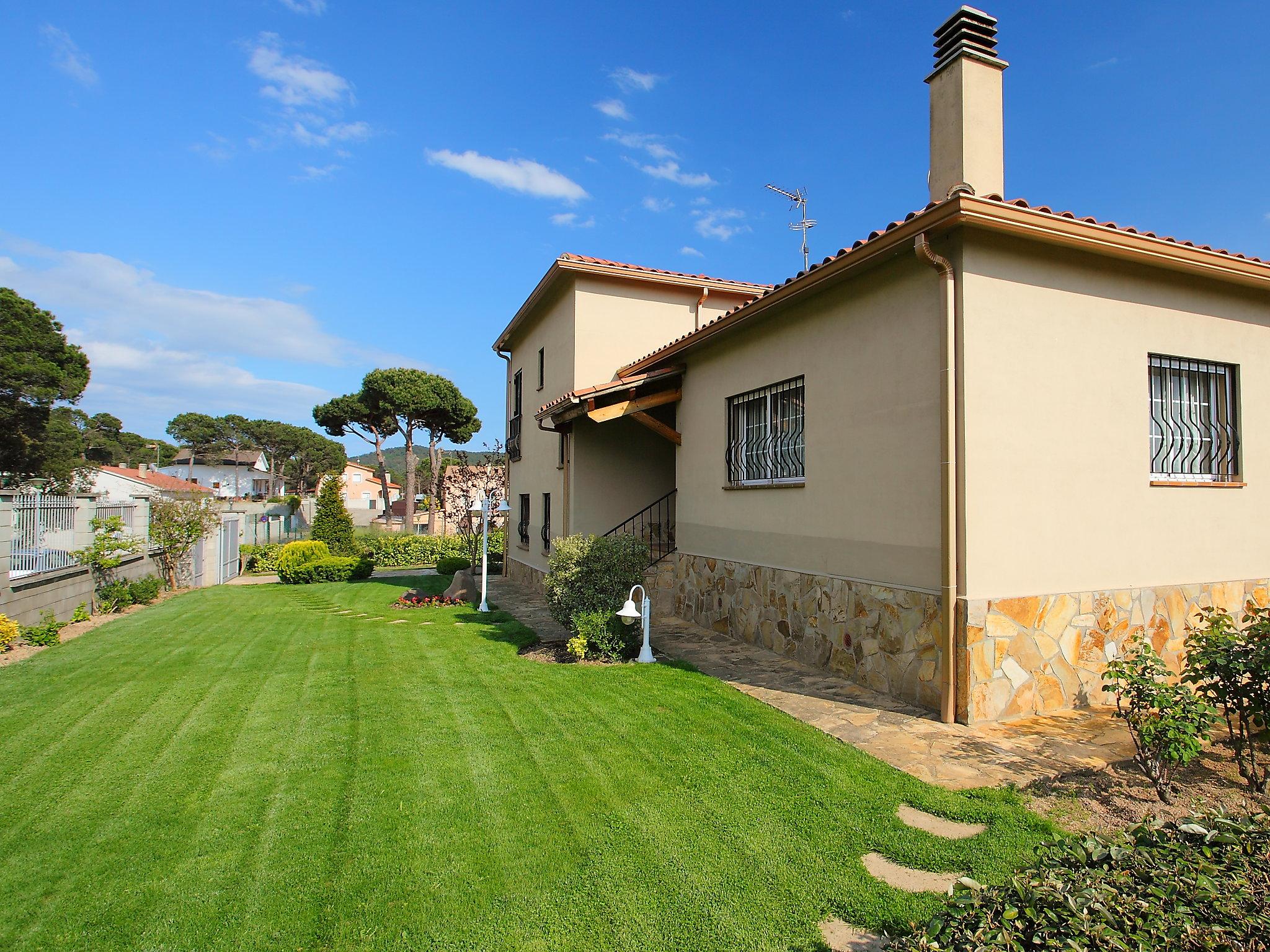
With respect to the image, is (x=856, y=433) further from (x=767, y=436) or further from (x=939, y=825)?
(x=939, y=825)

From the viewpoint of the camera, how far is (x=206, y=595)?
47.6 feet

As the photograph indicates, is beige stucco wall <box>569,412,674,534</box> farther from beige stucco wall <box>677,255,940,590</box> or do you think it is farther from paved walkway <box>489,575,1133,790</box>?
paved walkway <box>489,575,1133,790</box>

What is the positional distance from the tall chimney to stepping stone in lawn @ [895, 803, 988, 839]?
17.9ft

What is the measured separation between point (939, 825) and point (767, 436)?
5311 mm

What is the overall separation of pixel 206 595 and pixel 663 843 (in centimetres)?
1465

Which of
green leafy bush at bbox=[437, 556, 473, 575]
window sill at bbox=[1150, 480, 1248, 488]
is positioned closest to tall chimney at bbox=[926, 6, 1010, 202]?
window sill at bbox=[1150, 480, 1248, 488]

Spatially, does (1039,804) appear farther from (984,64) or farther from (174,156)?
(174,156)

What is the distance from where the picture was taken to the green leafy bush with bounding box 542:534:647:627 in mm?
8023

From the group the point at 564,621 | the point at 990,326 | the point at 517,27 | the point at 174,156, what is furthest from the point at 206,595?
the point at 990,326

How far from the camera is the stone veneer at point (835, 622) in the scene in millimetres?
5715

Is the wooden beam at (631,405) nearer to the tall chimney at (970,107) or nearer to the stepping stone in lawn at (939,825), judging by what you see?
the tall chimney at (970,107)

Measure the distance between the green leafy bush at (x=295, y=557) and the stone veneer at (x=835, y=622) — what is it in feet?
43.4

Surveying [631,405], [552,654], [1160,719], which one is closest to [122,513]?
[552,654]

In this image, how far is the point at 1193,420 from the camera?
6633 millimetres
